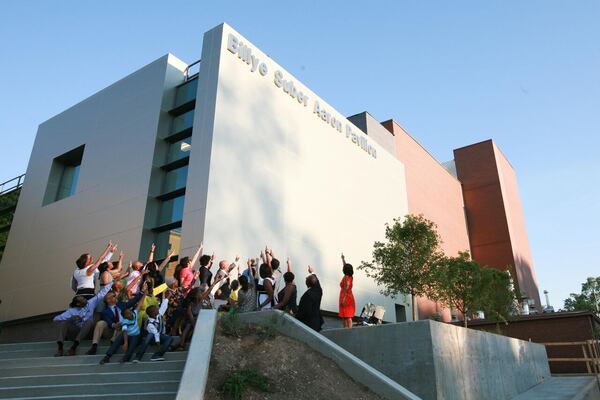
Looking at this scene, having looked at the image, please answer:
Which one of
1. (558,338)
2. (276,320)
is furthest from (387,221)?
(276,320)

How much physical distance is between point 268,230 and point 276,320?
9.81 meters

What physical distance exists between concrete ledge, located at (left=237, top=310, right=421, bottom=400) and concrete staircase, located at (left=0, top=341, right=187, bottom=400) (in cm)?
152

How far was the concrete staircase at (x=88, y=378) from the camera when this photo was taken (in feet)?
19.3

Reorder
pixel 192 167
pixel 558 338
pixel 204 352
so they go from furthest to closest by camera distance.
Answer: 1. pixel 558 338
2. pixel 192 167
3. pixel 204 352

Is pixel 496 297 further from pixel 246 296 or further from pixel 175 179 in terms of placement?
pixel 246 296

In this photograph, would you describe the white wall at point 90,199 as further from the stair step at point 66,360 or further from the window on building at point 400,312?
the window on building at point 400,312

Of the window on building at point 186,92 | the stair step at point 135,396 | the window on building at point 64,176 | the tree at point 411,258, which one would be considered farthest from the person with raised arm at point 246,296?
the window on building at point 64,176

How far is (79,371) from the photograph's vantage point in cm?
671

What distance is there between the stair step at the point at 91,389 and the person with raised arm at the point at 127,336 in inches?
34.9

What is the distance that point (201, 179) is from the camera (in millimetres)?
15445

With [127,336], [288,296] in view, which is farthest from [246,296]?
[127,336]

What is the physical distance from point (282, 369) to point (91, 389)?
8.60 feet

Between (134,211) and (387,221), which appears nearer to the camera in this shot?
(134,211)

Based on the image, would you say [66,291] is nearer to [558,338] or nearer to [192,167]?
[192,167]
